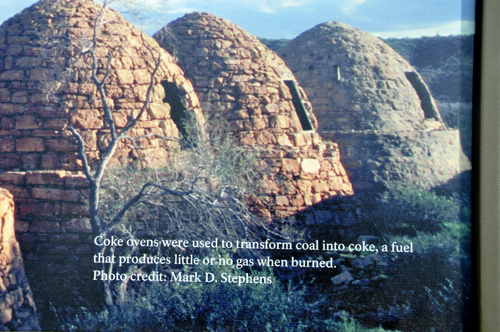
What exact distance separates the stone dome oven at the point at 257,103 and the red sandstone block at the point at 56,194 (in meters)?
1.28

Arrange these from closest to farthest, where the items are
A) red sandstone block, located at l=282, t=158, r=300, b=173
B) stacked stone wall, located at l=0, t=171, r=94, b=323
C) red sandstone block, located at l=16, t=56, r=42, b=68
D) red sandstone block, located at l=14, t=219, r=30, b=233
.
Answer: stacked stone wall, located at l=0, t=171, r=94, b=323 → red sandstone block, located at l=14, t=219, r=30, b=233 → red sandstone block, located at l=16, t=56, r=42, b=68 → red sandstone block, located at l=282, t=158, r=300, b=173

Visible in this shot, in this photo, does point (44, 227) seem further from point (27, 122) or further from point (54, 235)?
point (27, 122)

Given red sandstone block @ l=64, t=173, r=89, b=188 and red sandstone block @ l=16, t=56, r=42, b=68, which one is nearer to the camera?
red sandstone block @ l=64, t=173, r=89, b=188

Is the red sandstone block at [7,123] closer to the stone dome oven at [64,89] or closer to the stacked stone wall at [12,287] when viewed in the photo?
the stone dome oven at [64,89]

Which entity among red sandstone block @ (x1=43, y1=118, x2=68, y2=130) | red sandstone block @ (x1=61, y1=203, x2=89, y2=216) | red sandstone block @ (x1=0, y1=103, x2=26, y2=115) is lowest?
red sandstone block @ (x1=61, y1=203, x2=89, y2=216)

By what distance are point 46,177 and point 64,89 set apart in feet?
2.23

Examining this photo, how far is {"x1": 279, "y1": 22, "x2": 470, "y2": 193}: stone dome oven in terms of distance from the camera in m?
4.11

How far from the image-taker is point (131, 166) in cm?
349

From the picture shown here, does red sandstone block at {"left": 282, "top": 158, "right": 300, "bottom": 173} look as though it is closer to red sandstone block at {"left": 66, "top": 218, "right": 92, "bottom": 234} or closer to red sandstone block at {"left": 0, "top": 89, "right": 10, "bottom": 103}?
red sandstone block at {"left": 66, "top": 218, "right": 92, "bottom": 234}

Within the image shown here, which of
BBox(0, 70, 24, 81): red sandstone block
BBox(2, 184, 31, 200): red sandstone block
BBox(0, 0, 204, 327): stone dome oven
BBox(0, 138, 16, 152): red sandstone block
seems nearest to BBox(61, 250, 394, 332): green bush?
BBox(0, 0, 204, 327): stone dome oven

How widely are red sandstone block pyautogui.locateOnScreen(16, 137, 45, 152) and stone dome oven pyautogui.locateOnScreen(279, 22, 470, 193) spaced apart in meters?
2.36

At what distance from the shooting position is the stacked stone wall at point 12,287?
3041 millimetres

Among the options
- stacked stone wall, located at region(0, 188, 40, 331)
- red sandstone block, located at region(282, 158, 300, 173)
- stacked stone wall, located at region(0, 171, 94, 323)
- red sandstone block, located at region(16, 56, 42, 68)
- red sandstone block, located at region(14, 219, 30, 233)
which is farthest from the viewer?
red sandstone block, located at region(282, 158, 300, 173)

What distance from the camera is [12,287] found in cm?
308
